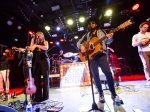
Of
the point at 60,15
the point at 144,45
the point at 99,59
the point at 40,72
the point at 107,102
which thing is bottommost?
the point at 107,102

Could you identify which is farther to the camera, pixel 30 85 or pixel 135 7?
pixel 135 7

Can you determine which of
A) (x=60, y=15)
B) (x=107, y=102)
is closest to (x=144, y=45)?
(x=107, y=102)

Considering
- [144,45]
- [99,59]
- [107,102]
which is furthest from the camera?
[144,45]

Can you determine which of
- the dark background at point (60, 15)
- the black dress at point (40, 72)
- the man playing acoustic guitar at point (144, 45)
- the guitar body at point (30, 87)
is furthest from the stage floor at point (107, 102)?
the dark background at point (60, 15)

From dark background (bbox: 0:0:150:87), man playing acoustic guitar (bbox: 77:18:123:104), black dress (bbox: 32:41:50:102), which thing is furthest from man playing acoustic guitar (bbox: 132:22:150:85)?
dark background (bbox: 0:0:150:87)

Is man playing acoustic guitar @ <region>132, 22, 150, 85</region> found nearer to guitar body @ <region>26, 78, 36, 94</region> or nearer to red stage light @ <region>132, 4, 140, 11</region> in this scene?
red stage light @ <region>132, 4, 140, 11</region>

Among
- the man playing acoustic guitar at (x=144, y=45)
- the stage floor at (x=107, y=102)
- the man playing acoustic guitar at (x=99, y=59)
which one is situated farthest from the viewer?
the man playing acoustic guitar at (x=144, y=45)

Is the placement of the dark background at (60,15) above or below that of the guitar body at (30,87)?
above

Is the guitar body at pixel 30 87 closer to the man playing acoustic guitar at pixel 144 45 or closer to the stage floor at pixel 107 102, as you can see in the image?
the stage floor at pixel 107 102

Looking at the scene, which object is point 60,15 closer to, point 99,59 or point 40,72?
point 40,72

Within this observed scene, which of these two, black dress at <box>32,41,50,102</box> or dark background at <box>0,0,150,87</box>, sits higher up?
dark background at <box>0,0,150,87</box>

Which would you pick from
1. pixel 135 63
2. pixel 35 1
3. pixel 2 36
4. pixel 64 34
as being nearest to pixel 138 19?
pixel 135 63

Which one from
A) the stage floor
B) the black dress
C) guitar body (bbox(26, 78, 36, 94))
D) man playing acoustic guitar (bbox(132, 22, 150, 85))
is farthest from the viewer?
man playing acoustic guitar (bbox(132, 22, 150, 85))

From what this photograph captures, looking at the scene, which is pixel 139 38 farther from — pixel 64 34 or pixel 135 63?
pixel 64 34
